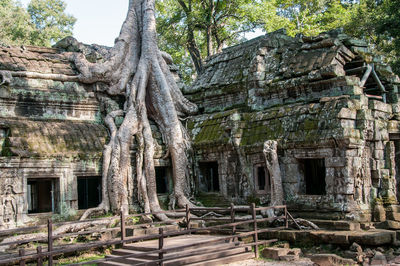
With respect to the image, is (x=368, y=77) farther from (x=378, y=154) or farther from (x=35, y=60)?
(x=35, y=60)

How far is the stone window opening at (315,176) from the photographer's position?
12.5 m

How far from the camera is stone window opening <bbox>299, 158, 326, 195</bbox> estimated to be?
41.2 feet

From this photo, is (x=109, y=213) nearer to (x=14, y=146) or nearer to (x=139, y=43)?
(x=14, y=146)

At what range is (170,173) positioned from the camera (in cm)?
1455

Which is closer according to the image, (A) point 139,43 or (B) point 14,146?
(B) point 14,146

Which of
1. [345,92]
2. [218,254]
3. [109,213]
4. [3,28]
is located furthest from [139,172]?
[3,28]

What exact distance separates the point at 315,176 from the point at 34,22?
77.6 ft

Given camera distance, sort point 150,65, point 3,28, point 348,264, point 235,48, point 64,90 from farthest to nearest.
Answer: point 3,28 → point 235,48 → point 150,65 → point 64,90 → point 348,264

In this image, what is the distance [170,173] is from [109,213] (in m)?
2.55

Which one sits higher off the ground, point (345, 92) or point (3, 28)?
point (3, 28)

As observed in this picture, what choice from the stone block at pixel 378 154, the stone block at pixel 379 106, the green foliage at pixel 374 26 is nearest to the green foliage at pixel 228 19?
the green foliage at pixel 374 26

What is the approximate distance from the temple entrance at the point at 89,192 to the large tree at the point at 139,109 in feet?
1.85

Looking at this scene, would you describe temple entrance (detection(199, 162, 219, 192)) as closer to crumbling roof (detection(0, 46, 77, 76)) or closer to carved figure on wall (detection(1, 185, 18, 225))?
crumbling roof (detection(0, 46, 77, 76))

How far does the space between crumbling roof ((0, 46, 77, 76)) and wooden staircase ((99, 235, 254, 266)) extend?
20.5ft
